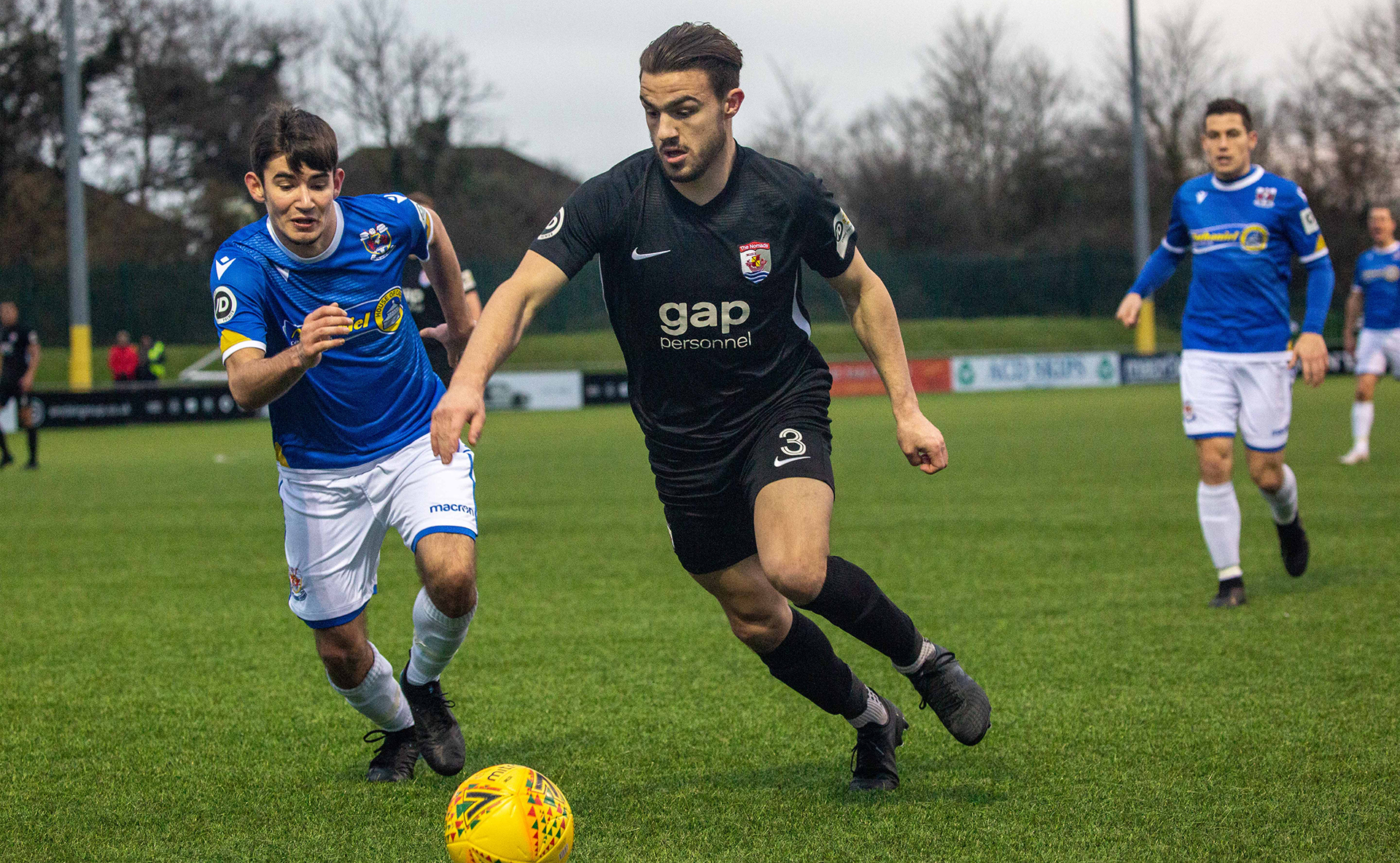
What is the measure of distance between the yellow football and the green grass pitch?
0.23 metres

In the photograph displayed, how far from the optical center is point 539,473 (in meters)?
14.9

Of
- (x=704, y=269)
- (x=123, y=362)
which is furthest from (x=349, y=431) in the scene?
(x=123, y=362)

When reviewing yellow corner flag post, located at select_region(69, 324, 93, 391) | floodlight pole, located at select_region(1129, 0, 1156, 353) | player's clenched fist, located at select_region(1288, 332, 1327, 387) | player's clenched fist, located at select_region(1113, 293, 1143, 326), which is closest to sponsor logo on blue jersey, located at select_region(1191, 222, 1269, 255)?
player's clenched fist, located at select_region(1113, 293, 1143, 326)

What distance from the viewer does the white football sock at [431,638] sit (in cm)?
426

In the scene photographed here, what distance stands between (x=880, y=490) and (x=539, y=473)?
14.0 ft

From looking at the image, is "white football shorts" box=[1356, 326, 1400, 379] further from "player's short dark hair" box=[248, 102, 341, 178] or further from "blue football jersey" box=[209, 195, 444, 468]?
"player's short dark hair" box=[248, 102, 341, 178]

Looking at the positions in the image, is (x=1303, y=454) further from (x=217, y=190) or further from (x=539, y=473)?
(x=217, y=190)

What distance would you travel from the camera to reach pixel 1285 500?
279 inches

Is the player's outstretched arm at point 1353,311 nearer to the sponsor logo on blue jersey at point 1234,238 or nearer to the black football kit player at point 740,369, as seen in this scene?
the sponsor logo on blue jersey at point 1234,238

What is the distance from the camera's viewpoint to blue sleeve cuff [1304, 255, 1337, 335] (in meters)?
6.97

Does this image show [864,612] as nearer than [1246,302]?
Yes

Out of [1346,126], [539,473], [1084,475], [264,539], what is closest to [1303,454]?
[1084,475]

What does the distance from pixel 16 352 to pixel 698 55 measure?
15.8m

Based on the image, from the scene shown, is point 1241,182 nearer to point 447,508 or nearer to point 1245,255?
point 1245,255
